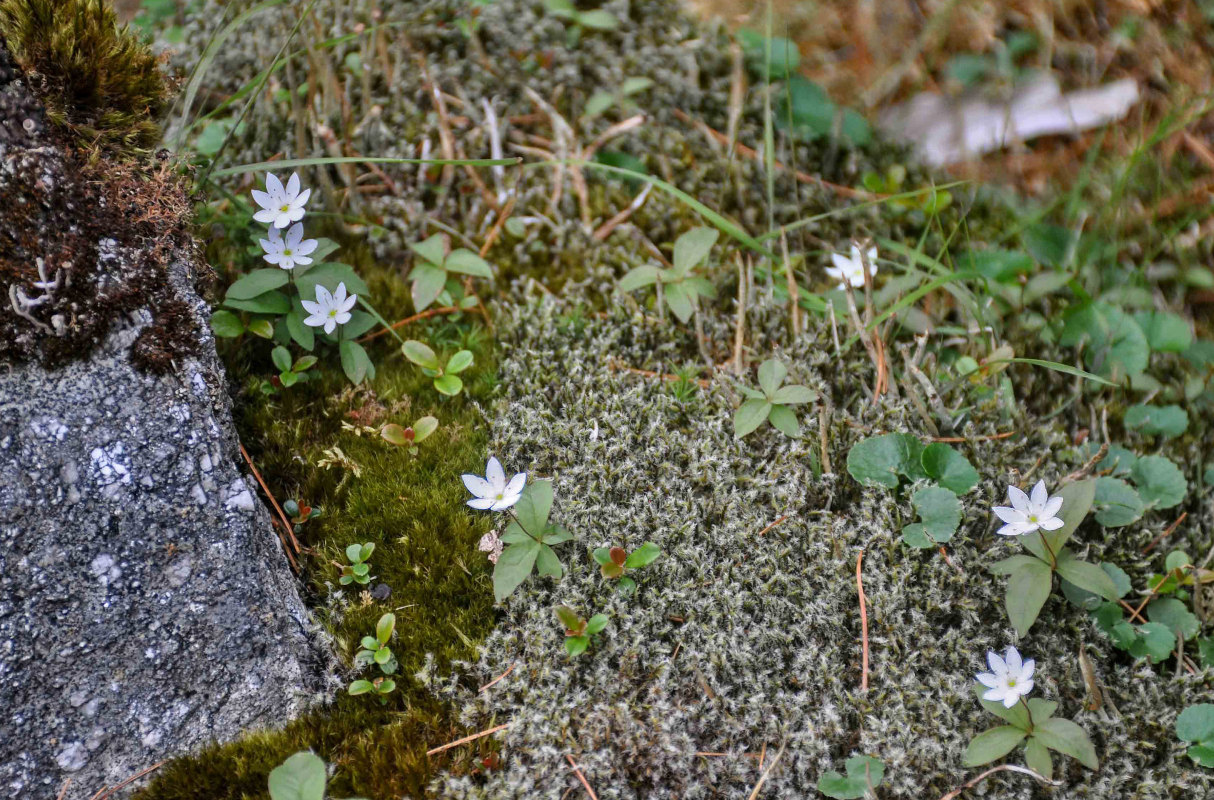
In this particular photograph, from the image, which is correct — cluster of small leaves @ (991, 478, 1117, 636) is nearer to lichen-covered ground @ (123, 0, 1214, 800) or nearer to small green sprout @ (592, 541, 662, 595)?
lichen-covered ground @ (123, 0, 1214, 800)

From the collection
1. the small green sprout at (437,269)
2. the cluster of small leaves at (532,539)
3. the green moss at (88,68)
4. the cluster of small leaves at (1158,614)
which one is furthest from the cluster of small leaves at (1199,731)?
the green moss at (88,68)

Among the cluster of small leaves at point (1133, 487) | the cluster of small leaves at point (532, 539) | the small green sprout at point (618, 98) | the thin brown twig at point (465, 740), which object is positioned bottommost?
the thin brown twig at point (465, 740)

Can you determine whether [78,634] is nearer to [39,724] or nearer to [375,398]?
[39,724]

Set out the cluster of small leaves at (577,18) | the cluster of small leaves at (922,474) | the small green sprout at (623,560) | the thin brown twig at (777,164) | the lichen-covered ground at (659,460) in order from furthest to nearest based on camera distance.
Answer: the cluster of small leaves at (577,18) → the thin brown twig at (777,164) → the cluster of small leaves at (922,474) → the small green sprout at (623,560) → the lichen-covered ground at (659,460)

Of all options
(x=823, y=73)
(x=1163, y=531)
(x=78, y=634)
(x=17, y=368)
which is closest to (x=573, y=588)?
(x=78, y=634)

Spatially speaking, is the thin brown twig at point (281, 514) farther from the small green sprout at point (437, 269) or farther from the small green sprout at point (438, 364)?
the small green sprout at point (437, 269)
